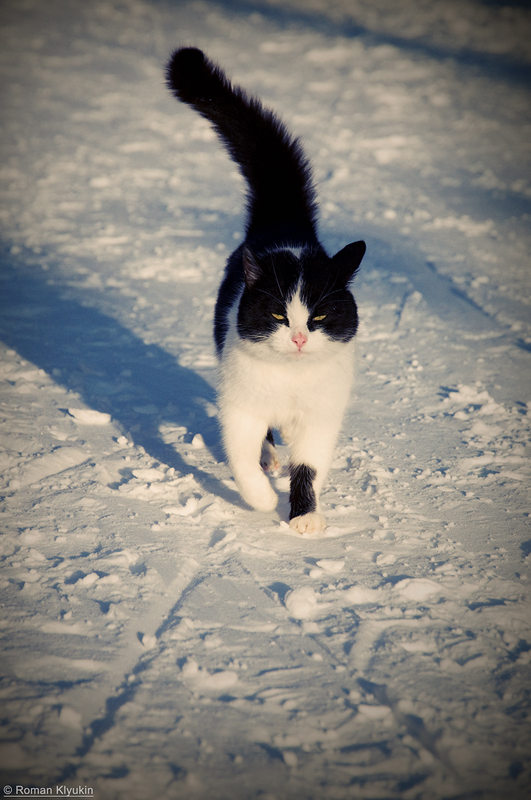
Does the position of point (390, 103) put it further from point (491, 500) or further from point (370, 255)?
point (491, 500)

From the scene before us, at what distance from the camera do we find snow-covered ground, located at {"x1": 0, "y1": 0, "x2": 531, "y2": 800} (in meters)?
1.42

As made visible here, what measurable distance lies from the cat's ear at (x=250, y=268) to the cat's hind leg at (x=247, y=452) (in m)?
0.49

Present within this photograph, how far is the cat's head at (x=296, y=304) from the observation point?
2.05 m

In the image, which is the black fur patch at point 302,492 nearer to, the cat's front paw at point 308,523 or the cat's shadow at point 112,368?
the cat's front paw at point 308,523

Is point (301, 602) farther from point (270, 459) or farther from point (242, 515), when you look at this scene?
point (270, 459)

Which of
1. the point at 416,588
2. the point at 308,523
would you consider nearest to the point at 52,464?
the point at 308,523

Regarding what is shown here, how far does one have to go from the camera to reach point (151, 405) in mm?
3137

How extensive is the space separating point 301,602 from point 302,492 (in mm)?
499

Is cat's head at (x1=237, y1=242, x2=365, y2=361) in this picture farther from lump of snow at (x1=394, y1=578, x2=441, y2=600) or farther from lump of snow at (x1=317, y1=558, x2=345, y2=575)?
lump of snow at (x1=394, y1=578, x2=441, y2=600)

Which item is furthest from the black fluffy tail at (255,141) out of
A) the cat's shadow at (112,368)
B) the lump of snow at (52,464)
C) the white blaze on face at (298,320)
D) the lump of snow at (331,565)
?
the lump of snow at (331,565)

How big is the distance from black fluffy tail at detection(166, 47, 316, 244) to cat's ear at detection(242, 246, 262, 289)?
604 mm

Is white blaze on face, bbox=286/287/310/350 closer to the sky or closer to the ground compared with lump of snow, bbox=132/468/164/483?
closer to the sky

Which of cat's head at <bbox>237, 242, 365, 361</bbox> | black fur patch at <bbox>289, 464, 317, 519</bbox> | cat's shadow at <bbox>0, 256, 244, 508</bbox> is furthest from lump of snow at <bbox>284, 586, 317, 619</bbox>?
cat's head at <bbox>237, 242, 365, 361</bbox>

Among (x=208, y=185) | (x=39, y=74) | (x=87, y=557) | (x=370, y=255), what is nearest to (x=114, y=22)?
(x=39, y=74)
